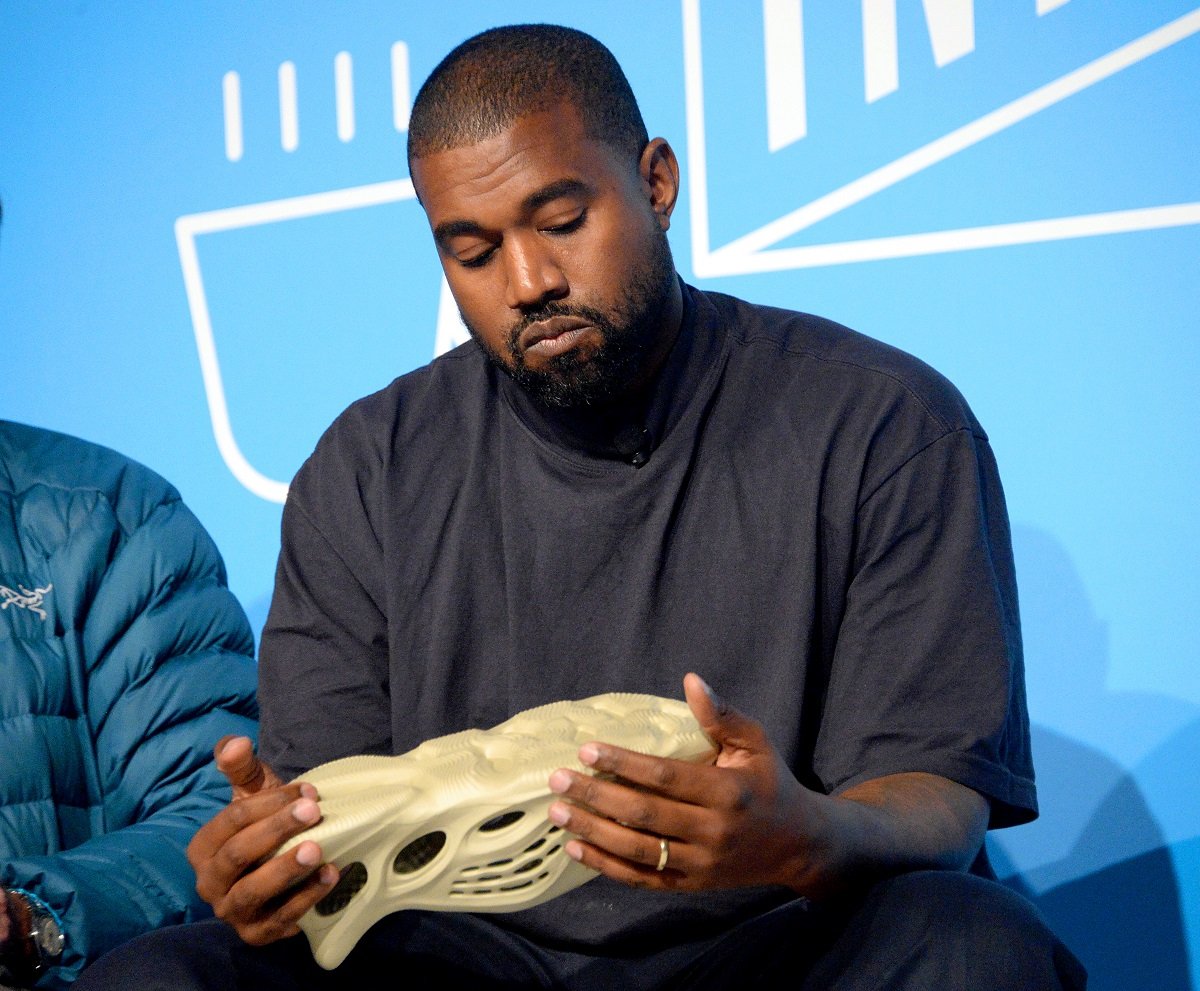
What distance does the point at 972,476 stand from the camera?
4.19 ft

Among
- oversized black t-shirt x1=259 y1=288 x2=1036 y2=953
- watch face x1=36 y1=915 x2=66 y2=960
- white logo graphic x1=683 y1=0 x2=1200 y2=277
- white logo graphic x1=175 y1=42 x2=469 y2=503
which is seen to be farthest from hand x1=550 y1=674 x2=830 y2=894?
white logo graphic x1=175 y1=42 x2=469 y2=503

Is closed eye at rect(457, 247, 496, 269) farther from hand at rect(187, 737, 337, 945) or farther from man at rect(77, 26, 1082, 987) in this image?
hand at rect(187, 737, 337, 945)

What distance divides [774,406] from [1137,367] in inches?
22.2

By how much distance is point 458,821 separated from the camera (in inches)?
38.8

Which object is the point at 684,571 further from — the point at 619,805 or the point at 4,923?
the point at 4,923

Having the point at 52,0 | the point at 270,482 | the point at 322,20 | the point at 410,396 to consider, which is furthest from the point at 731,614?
the point at 52,0

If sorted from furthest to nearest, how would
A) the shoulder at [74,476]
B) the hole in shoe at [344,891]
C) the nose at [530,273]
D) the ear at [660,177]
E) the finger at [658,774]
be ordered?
1. the shoulder at [74,476]
2. the ear at [660,177]
3. the nose at [530,273]
4. the hole in shoe at [344,891]
5. the finger at [658,774]

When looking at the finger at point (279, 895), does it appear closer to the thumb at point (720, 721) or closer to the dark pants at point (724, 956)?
the dark pants at point (724, 956)

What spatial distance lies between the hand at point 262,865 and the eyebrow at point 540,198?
51 cm

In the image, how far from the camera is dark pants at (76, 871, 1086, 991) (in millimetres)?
964

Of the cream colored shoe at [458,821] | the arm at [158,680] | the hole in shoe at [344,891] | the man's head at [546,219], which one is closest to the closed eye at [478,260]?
the man's head at [546,219]

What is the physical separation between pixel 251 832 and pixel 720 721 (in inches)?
12.4

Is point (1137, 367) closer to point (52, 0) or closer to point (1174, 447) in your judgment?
point (1174, 447)

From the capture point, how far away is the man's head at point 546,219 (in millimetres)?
1298
